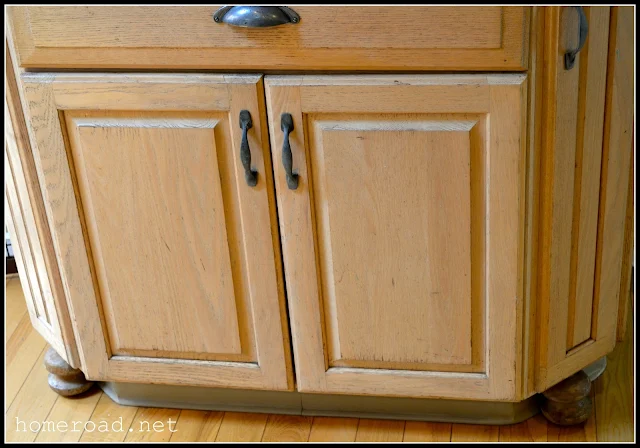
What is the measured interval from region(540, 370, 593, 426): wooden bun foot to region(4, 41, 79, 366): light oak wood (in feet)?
2.64

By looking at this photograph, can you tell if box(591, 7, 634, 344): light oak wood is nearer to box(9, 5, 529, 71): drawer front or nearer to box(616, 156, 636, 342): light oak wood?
box(616, 156, 636, 342): light oak wood

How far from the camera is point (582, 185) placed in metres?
1.50

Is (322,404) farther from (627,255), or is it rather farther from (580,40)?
(580,40)

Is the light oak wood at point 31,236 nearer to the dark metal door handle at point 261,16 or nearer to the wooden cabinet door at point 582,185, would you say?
the dark metal door handle at point 261,16

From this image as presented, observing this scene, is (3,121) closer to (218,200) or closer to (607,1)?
(218,200)

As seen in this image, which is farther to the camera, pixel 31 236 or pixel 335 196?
pixel 31 236

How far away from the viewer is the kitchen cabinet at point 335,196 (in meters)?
1.38

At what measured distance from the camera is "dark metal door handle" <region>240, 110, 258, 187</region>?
1439 mm

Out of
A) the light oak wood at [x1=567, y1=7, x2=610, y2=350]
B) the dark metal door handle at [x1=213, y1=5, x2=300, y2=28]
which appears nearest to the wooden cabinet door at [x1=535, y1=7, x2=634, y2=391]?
the light oak wood at [x1=567, y1=7, x2=610, y2=350]

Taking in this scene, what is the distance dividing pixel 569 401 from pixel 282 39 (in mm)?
772

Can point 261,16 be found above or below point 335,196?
above

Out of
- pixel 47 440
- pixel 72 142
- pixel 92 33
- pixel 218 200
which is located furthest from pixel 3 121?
pixel 47 440

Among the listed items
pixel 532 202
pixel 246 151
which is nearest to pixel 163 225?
pixel 246 151

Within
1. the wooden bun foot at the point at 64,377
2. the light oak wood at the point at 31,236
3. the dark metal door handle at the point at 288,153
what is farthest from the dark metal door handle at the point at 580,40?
the wooden bun foot at the point at 64,377
